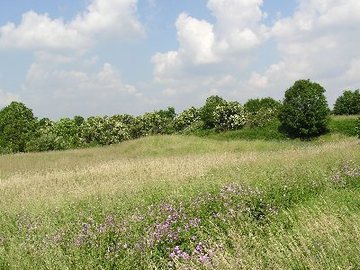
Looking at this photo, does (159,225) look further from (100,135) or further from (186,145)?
(100,135)

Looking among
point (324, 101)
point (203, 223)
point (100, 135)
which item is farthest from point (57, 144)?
point (203, 223)

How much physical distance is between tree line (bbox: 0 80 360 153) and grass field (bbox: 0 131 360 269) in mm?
27043

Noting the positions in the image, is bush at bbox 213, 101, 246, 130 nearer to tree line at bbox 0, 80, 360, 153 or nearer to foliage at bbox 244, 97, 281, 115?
tree line at bbox 0, 80, 360, 153

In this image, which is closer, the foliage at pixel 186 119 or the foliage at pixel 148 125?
the foliage at pixel 148 125

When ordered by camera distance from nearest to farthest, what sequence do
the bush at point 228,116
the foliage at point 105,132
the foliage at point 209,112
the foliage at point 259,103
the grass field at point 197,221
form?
1. the grass field at point 197,221
2. the bush at point 228,116
3. the foliage at point 209,112
4. the foliage at point 105,132
5. the foliage at point 259,103

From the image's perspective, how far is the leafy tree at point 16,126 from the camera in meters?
56.9

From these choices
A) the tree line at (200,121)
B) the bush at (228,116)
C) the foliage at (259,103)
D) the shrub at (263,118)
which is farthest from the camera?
the foliage at (259,103)

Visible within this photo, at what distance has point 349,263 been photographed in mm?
4734

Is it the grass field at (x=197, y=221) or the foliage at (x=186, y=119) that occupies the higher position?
the foliage at (x=186, y=119)

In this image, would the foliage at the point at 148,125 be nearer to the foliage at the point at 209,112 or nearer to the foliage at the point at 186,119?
the foliage at the point at 186,119

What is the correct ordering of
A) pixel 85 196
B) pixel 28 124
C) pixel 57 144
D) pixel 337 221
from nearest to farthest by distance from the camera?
pixel 337 221 → pixel 85 196 → pixel 57 144 → pixel 28 124

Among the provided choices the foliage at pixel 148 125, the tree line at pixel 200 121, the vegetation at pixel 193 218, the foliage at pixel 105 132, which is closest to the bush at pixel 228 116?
the tree line at pixel 200 121

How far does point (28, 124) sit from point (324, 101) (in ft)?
141

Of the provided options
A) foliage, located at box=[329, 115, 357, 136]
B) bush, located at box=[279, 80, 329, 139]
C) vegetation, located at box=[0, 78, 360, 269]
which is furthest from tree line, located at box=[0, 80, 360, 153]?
vegetation, located at box=[0, 78, 360, 269]
